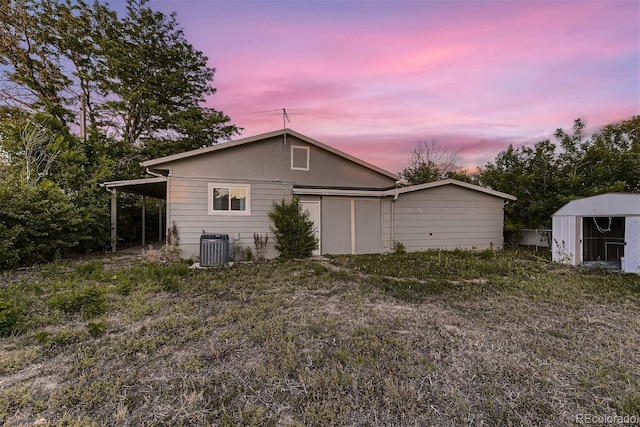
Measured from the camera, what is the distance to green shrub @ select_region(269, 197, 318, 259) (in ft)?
29.1

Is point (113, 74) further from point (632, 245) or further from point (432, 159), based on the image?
point (632, 245)

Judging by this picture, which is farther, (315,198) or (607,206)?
(315,198)

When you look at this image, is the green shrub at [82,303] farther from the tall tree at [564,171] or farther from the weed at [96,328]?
the tall tree at [564,171]

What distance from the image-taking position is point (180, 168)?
28.0 feet

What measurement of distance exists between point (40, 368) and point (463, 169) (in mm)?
24351

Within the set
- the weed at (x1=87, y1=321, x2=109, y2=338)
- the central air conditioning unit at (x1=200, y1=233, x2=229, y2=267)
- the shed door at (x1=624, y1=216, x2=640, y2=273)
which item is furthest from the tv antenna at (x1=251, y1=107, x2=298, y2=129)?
the shed door at (x1=624, y1=216, x2=640, y2=273)

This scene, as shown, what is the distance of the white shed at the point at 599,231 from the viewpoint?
22.1 ft

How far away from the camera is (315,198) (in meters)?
9.84

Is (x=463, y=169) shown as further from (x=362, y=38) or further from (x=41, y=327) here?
(x=41, y=327)

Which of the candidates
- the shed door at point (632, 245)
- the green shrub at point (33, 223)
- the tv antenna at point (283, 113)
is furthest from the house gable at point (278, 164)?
the shed door at point (632, 245)

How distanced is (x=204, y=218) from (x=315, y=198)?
3714 millimetres

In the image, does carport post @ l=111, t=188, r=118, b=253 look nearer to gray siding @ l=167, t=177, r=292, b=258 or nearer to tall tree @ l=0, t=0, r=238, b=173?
gray siding @ l=167, t=177, r=292, b=258

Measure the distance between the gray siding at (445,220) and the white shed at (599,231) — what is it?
91.7 inches

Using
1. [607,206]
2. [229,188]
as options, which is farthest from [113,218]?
[607,206]
